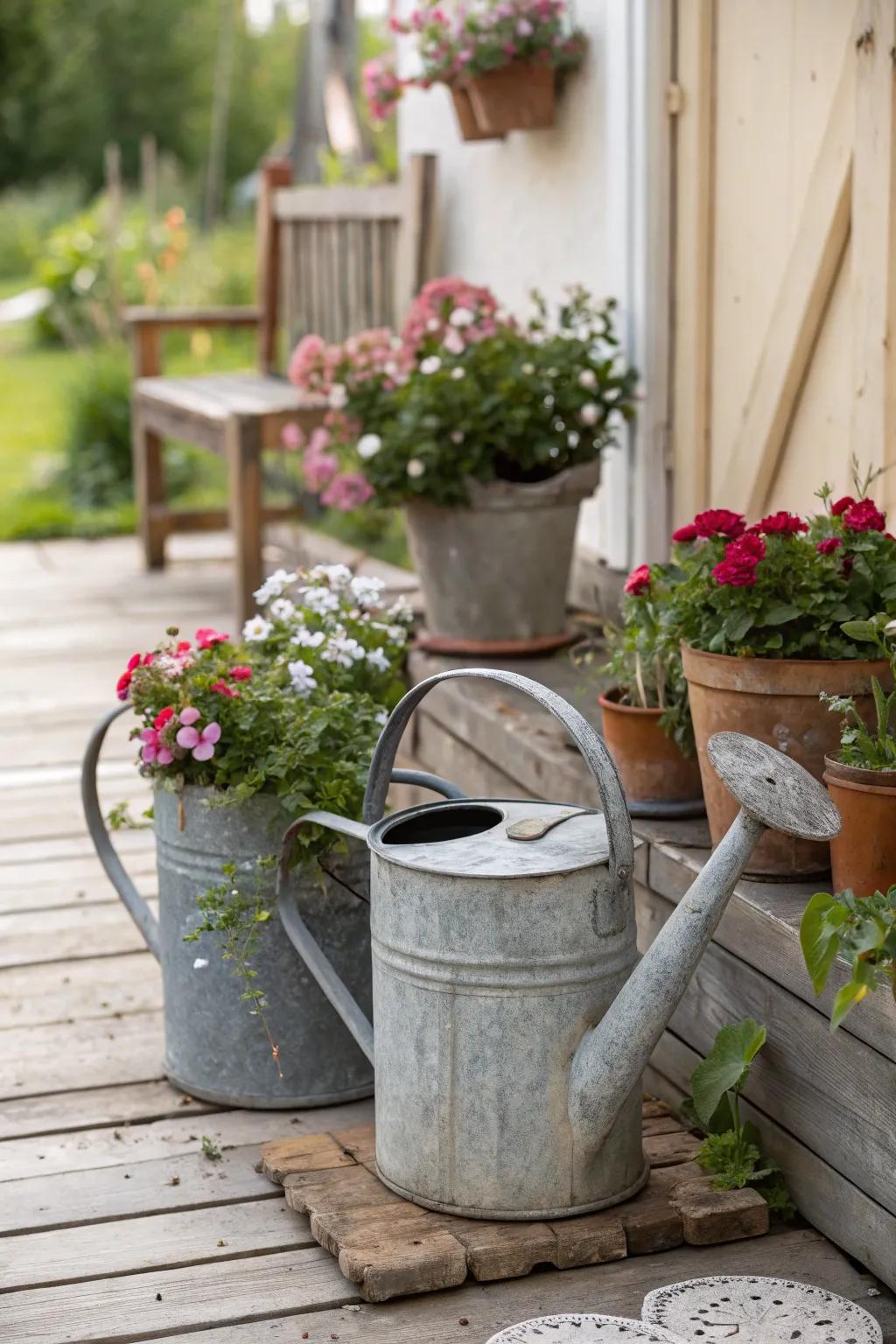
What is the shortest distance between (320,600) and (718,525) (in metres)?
0.73

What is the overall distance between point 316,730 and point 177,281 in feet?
29.9

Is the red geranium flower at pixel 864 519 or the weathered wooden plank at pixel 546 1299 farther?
the red geranium flower at pixel 864 519

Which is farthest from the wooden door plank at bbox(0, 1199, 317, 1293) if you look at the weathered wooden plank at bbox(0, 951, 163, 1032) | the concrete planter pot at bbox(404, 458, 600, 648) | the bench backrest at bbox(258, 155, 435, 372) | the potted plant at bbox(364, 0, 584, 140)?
the bench backrest at bbox(258, 155, 435, 372)

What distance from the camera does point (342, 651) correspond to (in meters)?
2.80

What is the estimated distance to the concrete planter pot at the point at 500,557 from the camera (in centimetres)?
380

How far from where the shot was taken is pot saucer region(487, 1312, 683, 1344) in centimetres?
193

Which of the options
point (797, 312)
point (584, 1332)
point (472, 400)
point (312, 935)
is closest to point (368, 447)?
point (472, 400)

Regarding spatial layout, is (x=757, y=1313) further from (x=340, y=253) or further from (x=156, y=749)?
(x=340, y=253)

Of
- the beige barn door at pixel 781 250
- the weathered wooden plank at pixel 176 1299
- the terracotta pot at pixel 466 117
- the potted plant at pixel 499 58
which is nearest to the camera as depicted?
the weathered wooden plank at pixel 176 1299

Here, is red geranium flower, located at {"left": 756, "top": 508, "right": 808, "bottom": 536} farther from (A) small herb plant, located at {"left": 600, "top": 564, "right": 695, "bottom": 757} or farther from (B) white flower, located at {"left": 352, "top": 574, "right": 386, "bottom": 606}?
(B) white flower, located at {"left": 352, "top": 574, "right": 386, "bottom": 606}

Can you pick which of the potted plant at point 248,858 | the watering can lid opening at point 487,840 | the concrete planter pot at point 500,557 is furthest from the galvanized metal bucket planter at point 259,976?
the concrete planter pot at point 500,557

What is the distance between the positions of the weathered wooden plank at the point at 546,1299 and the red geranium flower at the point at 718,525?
1001 mm

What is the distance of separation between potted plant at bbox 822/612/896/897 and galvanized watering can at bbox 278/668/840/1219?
65mm

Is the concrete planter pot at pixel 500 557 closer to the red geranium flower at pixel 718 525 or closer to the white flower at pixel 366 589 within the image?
the white flower at pixel 366 589
